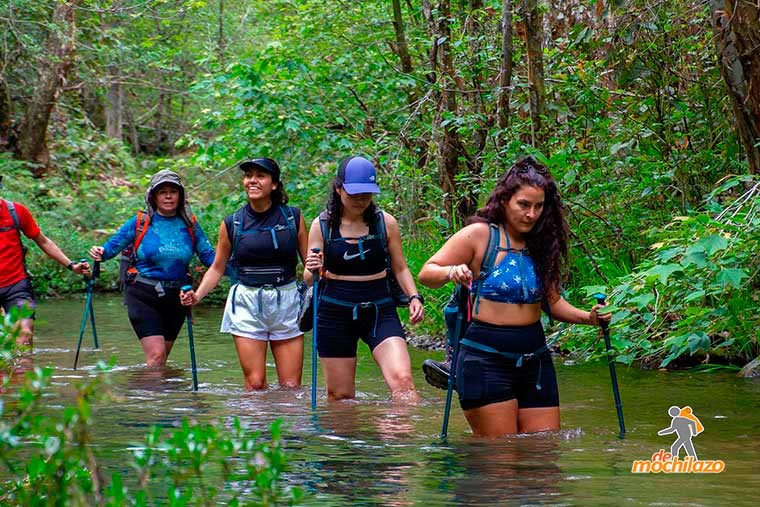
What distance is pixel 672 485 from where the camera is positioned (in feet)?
17.4

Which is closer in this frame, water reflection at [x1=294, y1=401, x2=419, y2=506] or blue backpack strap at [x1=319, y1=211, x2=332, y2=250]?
water reflection at [x1=294, y1=401, x2=419, y2=506]

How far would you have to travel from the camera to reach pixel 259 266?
28.5ft

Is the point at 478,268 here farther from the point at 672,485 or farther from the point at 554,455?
the point at 672,485

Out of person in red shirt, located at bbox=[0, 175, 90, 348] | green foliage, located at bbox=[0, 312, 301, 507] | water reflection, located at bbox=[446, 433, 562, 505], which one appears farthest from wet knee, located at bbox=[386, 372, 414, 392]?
green foliage, located at bbox=[0, 312, 301, 507]

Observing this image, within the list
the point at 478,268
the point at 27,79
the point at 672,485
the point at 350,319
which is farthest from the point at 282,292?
the point at 27,79

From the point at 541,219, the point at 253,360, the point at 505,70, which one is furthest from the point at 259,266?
the point at 505,70

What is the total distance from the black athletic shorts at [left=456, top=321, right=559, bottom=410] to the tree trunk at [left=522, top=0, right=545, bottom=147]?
17.6 feet

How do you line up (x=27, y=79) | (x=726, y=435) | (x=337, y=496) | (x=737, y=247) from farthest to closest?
(x=27, y=79) → (x=737, y=247) → (x=726, y=435) → (x=337, y=496)

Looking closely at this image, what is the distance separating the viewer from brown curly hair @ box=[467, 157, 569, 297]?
6.23m

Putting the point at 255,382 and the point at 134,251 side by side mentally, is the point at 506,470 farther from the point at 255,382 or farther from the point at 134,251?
the point at 134,251

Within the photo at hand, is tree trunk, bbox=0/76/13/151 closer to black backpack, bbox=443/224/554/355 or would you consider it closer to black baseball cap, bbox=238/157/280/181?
black baseball cap, bbox=238/157/280/181

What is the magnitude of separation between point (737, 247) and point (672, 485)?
302 cm

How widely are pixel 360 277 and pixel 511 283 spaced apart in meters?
1.90

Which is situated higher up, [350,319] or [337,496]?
[350,319]
